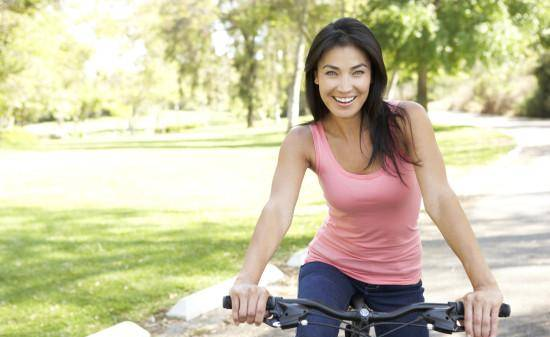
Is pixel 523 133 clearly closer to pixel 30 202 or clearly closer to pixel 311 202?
pixel 311 202

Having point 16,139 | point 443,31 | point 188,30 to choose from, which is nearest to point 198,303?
point 443,31

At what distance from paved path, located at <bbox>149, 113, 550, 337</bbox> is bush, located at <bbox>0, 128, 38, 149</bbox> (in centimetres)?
3091

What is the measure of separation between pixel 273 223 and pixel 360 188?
37cm

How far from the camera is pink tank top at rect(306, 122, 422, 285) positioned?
109 inches

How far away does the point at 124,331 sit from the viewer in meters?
5.20

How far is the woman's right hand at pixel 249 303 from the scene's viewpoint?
2258 millimetres

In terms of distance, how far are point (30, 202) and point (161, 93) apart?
156 feet

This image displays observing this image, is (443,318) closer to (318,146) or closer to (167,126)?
(318,146)

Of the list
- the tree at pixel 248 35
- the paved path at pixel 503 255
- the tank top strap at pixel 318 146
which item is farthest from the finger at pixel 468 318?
the tree at pixel 248 35

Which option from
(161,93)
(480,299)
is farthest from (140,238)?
(161,93)

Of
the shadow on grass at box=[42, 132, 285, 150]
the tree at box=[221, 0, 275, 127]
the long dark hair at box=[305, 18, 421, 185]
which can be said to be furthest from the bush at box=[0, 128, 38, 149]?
the long dark hair at box=[305, 18, 421, 185]

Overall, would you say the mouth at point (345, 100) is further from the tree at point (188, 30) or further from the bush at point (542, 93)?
the bush at point (542, 93)

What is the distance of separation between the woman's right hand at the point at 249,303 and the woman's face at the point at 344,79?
2.60ft

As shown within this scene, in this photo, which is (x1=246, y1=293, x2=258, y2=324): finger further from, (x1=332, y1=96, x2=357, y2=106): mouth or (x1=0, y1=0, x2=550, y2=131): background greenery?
(x1=0, y1=0, x2=550, y2=131): background greenery
